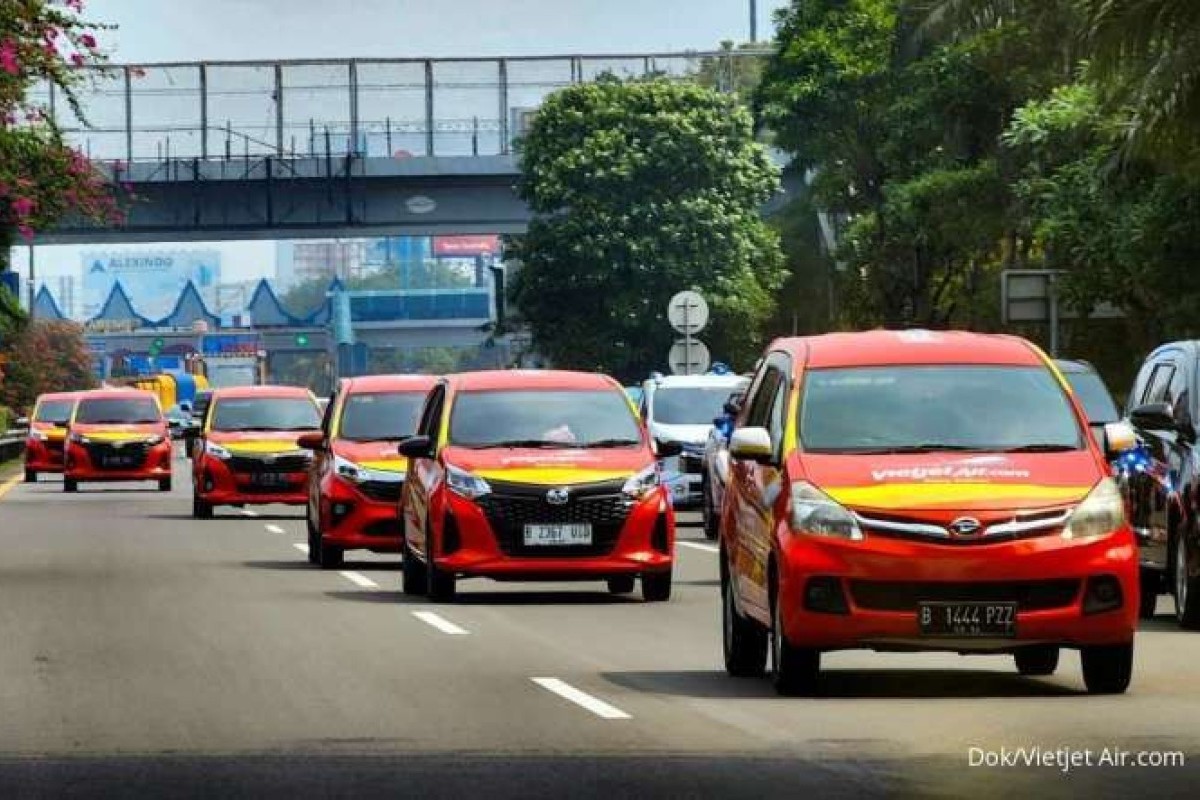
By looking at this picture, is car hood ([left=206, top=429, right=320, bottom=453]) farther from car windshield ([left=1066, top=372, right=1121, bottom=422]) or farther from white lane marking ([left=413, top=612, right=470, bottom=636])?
white lane marking ([left=413, top=612, right=470, bottom=636])

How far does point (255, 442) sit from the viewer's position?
42.3m

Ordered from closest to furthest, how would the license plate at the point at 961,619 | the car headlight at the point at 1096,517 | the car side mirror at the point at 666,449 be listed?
the license plate at the point at 961,619
the car headlight at the point at 1096,517
the car side mirror at the point at 666,449

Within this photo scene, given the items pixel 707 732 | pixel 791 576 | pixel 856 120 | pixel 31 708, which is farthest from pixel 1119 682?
pixel 856 120

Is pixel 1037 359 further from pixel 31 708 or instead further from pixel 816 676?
pixel 31 708

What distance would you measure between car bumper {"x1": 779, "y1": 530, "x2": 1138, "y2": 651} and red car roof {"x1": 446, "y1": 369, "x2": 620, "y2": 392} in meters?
9.99

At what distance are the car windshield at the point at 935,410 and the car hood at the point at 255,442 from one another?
2571 centimetres

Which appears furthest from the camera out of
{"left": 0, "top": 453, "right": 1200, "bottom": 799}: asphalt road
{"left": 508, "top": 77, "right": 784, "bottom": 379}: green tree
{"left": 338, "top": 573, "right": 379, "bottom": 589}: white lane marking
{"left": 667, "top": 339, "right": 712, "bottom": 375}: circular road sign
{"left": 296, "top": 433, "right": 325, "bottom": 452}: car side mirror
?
{"left": 508, "top": 77, "right": 784, "bottom": 379}: green tree

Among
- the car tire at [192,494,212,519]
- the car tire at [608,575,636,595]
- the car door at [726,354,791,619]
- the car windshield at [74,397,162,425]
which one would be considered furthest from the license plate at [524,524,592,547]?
the car windshield at [74,397,162,425]

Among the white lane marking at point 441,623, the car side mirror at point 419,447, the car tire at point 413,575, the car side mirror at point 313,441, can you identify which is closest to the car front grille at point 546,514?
the white lane marking at point 441,623

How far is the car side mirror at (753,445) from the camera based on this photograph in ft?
53.4

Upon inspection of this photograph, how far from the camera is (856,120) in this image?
69.4 m

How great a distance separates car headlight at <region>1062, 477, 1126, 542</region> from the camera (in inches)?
614

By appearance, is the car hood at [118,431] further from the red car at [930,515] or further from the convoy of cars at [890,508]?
the red car at [930,515]

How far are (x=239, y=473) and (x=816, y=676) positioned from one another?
88.2 feet
